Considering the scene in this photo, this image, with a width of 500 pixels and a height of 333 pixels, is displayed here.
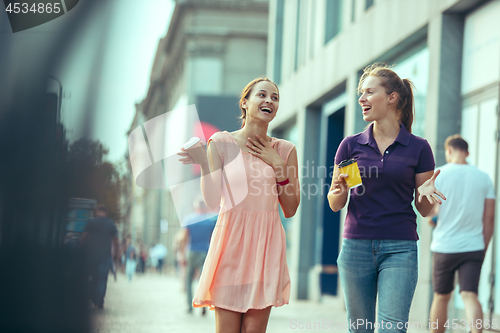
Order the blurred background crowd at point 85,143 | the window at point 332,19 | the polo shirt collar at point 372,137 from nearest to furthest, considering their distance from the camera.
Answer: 1. the blurred background crowd at point 85,143
2. the polo shirt collar at point 372,137
3. the window at point 332,19

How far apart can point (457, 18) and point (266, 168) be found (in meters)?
4.75

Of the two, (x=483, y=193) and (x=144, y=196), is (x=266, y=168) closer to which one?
(x=144, y=196)

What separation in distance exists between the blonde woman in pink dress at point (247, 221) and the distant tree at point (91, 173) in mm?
403

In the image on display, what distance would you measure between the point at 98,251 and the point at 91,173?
0.39m

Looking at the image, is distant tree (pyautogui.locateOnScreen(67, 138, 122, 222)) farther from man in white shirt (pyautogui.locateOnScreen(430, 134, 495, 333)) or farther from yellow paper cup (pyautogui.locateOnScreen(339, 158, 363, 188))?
man in white shirt (pyautogui.locateOnScreen(430, 134, 495, 333))

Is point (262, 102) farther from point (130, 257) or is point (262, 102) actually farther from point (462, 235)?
point (462, 235)

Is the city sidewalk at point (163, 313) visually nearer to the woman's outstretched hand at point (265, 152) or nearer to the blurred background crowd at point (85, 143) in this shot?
the blurred background crowd at point (85, 143)

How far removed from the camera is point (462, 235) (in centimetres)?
517

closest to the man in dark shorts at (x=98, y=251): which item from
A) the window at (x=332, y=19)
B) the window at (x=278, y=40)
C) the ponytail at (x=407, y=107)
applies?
the ponytail at (x=407, y=107)

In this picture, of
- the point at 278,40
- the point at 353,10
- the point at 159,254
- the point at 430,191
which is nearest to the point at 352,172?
the point at 430,191

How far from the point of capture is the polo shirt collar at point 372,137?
3.32m

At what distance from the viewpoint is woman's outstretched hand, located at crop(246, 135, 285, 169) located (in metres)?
3.29

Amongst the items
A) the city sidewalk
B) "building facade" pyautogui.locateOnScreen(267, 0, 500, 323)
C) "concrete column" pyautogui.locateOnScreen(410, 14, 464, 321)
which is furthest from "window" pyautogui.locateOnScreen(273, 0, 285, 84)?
"concrete column" pyautogui.locateOnScreen(410, 14, 464, 321)

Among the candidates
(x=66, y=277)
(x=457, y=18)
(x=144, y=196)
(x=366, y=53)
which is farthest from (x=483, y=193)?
(x=366, y=53)
